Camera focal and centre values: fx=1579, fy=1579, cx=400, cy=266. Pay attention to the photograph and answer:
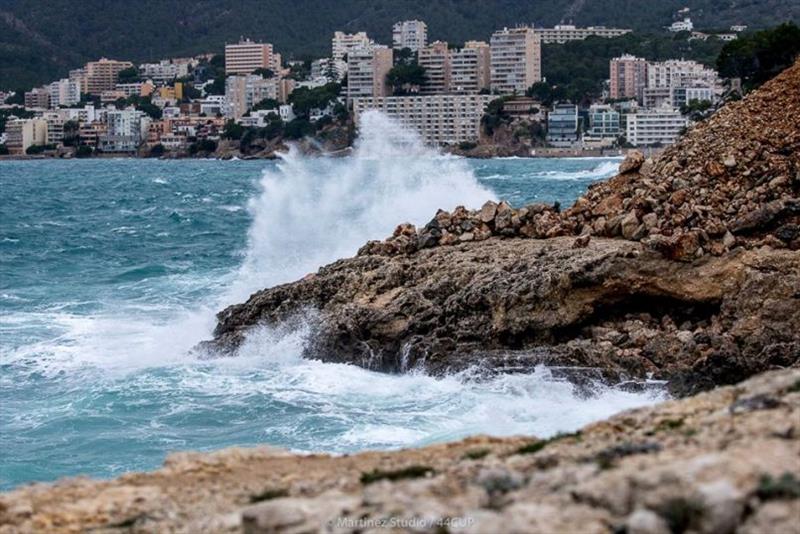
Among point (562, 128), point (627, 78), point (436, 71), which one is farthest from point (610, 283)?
point (627, 78)

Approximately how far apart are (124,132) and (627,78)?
58.0 meters

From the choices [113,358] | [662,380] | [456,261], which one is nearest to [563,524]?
[662,380]

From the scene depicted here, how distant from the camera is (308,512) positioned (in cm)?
855

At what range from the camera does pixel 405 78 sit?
17638 cm

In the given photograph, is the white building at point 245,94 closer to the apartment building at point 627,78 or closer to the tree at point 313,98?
the tree at point 313,98

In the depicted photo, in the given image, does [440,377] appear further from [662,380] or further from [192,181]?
[192,181]

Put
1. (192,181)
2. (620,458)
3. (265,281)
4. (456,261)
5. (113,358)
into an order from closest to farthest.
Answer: (620,458), (456,261), (113,358), (265,281), (192,181)

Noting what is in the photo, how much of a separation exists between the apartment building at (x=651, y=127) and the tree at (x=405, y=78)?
3473cm

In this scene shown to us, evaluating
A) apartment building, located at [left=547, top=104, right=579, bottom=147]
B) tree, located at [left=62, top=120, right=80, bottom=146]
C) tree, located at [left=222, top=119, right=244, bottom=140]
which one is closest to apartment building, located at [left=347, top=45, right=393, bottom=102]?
tree, located at [left=222, top=119, right=244, bottom=140]

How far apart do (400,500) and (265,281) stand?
23.4 meters

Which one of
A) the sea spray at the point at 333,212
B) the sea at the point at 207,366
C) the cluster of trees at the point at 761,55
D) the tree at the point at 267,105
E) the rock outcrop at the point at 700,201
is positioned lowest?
the sea at the point at 207,366

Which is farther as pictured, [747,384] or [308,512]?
[747,384]

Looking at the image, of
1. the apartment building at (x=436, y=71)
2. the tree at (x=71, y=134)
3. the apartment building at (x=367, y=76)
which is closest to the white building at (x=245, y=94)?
the tree at (x=71, y=134)

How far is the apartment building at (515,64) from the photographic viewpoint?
18250cm
